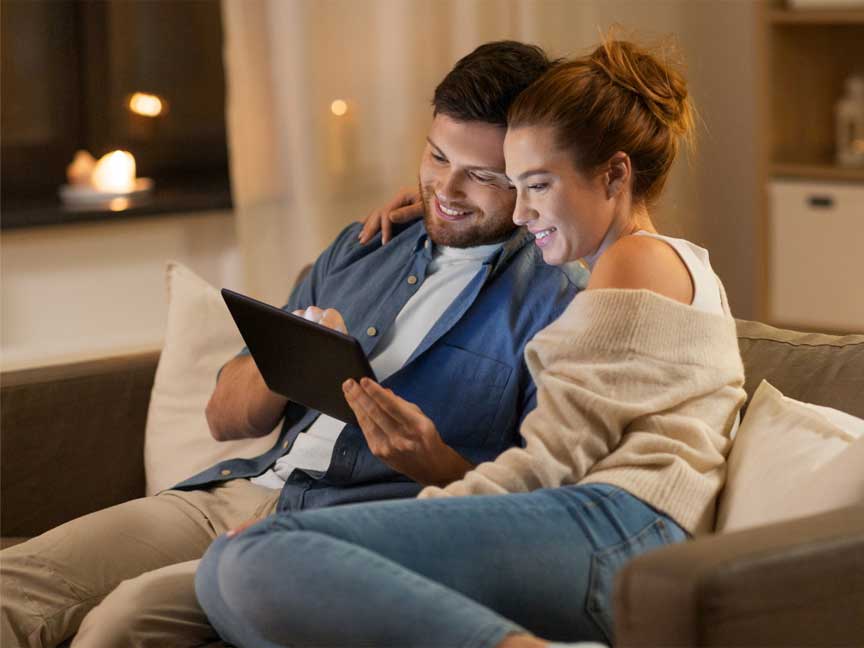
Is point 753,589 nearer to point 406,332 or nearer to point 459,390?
point 459,390

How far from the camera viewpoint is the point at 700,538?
48.0 inches

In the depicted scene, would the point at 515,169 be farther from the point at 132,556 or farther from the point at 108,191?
the point at 108,191

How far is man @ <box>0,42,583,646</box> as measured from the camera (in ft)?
5.21

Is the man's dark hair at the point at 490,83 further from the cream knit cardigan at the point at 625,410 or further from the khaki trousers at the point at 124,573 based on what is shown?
the khaki trousers at the point at 124,573

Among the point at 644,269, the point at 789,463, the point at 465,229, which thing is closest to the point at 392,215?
the point at 465,229

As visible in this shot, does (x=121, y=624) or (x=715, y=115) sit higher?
(x=715, y=115)

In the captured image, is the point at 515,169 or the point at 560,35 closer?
the point at 515,169

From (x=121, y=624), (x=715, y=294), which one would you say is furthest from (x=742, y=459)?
(x=121, y=624)

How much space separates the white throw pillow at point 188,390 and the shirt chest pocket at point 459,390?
32 centimetres

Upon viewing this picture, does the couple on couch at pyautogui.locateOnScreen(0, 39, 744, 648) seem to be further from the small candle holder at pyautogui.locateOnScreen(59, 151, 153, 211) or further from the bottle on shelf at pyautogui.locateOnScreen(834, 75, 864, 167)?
the bottle on shelf at pyautogui.locateOnScreen(834, 75, 864, 167)

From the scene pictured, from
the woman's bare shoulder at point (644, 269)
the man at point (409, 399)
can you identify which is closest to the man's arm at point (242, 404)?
the man at point (409, 399)

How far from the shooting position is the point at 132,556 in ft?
5.49

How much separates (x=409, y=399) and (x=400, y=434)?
0.55 feet

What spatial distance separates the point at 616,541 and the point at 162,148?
231cm
